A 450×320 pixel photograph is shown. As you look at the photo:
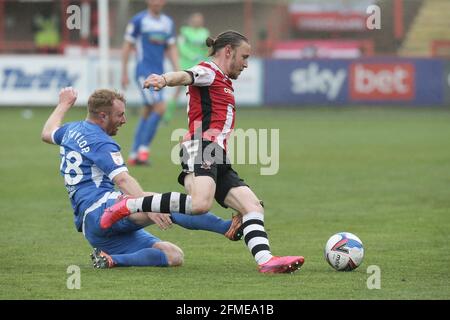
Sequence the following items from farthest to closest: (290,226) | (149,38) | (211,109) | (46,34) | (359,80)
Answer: (46,34) → (359,80) → (149,38) → (290,226) → (211,109)

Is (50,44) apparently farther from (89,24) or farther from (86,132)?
(86,132)

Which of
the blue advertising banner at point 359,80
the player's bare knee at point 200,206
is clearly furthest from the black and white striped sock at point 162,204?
the blue advertising banner at point 359,80

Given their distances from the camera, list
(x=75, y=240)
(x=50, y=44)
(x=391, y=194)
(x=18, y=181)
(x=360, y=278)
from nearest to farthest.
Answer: (x=360, y=278) → (x=75, y=240) → (x=391, y=194) → (x=18, y=181) → (x=50, y=44)

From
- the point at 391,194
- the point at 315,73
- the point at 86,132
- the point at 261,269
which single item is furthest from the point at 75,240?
the point at 315,73

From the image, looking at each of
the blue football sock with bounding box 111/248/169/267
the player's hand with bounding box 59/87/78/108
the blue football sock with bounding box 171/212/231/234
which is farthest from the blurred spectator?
the blue football sock with bounding box 111/248/169/267

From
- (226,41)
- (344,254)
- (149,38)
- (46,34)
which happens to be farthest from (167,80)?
(46,34)

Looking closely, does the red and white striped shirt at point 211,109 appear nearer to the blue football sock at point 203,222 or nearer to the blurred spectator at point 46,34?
the blue football sock at point 203,222

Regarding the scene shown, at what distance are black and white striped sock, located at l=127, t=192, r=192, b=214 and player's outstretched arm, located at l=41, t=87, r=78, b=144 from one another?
1189mm

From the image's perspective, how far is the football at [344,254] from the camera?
307 inches

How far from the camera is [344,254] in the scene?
307 inches

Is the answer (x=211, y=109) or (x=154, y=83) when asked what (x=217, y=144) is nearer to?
(x=211, y=109)

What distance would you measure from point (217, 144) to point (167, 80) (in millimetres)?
867
